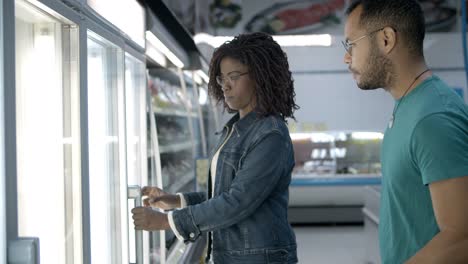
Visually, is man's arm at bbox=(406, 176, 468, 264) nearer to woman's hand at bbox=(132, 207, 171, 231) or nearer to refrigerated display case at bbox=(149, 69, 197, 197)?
woman's hand at bbox=(132, 207, 171, 231)

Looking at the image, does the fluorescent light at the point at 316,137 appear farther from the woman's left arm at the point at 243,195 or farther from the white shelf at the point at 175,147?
the woman's left arm at the point at 243,195

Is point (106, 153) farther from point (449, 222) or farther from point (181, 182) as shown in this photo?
point (181, 182)

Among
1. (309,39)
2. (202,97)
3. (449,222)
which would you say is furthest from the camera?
(309,39)

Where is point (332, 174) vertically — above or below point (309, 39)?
below

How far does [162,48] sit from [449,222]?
2.05 metres

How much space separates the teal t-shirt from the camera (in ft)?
4.25

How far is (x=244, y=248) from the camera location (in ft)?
6.24

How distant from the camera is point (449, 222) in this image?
50.8 inches

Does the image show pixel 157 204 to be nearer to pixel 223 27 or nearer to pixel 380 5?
pixel 380 5

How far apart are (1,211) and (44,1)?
46 cm

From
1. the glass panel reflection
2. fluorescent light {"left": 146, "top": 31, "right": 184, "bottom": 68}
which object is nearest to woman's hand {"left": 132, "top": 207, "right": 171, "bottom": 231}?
the glass panel reflection

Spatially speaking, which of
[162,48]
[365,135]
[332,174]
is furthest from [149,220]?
[365,135]

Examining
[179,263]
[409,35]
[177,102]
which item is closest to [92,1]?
[409,35]

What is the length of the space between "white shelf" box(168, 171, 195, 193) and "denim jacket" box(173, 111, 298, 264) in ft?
5.18
